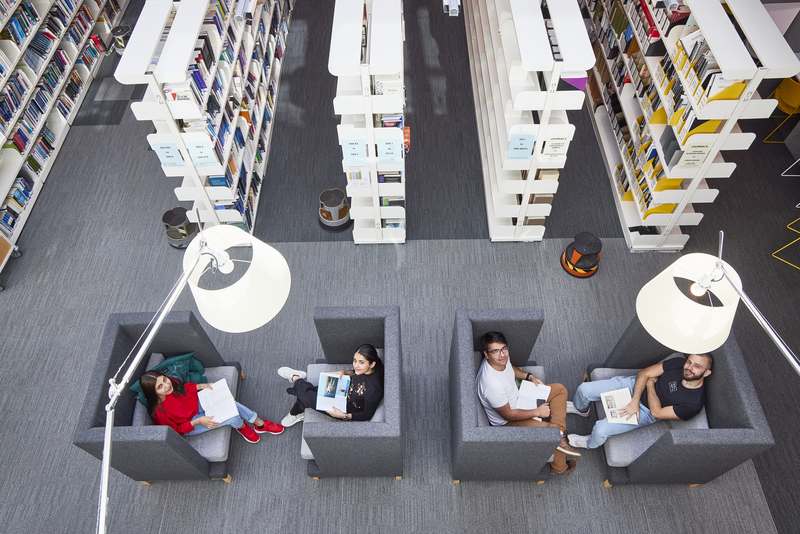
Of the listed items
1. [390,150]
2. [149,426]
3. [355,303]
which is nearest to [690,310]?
[390,150]

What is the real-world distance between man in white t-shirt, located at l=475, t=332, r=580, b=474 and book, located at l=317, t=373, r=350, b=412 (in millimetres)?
861

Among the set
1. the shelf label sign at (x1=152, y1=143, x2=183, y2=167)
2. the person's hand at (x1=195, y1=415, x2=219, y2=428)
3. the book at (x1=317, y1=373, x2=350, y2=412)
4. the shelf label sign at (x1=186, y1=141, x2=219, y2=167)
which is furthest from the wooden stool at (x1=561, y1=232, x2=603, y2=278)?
the shelf label sign at (x1=152, y1=143, x2=183, y2=167)

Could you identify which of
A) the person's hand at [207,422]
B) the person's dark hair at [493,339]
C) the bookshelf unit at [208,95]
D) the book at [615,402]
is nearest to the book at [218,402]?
the person's hand at [207,422]

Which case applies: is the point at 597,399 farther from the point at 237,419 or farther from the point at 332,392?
the point at 237,419

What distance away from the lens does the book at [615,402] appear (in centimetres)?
340

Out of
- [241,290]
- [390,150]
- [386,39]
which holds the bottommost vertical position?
[390,150]

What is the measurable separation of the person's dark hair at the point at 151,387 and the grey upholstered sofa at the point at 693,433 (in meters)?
2.79

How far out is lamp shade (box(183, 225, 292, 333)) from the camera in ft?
6.23

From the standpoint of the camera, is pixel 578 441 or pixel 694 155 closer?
pixel 578 441

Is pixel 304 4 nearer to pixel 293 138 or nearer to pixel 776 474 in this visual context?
pixel 293 138

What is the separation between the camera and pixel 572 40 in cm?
343

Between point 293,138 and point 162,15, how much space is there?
2033 mm

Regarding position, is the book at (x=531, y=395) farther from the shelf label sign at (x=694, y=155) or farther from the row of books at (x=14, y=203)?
A: the row of books at (x=14, y=203)

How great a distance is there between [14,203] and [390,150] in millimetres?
3568
